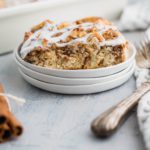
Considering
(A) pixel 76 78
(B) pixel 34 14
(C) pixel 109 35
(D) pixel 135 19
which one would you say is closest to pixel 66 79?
(A) pixel 76 78

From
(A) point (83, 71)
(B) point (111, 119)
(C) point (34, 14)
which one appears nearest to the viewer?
(B) point (111, 119)

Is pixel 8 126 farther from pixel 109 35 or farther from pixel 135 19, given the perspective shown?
pixel 135 19

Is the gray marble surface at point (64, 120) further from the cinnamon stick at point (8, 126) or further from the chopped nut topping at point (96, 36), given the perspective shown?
the chopped nut topping at point (96, 36)

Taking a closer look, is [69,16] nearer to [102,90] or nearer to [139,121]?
[102,90]

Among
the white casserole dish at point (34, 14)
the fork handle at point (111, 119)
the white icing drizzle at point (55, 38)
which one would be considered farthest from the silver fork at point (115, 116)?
the white casserole dish at point (34, 14)

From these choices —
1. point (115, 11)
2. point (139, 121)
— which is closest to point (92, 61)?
point (139, 121)

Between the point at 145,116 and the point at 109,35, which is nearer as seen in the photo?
the point at 145,116

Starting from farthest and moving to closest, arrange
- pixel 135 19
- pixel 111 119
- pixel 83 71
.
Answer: pixel 135 19 < pixel 83 71 < pixel 111 119

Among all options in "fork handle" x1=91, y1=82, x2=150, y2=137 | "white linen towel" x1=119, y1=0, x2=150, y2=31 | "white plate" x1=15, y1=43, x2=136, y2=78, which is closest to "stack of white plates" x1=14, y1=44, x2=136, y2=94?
"white plate" x1=15, y1=43, x2=136, y2=78
